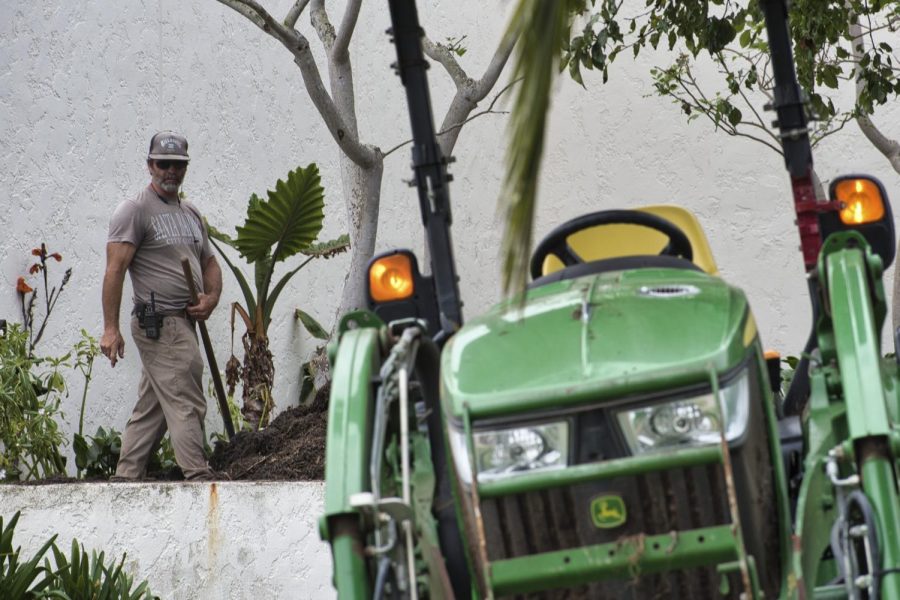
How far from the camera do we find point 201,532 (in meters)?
7.65

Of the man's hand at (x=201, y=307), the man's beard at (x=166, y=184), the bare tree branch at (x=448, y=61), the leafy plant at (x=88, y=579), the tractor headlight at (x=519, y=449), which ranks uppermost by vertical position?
the bare tree branch at (x=448, y=61)

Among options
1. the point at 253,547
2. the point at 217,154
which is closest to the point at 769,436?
the point at 253,547

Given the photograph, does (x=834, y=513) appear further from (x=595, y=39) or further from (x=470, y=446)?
(x=595, y=39)

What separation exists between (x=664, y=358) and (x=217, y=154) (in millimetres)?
7282

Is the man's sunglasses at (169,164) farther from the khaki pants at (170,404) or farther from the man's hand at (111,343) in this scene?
the man's hand at (111,343)

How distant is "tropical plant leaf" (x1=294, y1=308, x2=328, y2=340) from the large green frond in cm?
802

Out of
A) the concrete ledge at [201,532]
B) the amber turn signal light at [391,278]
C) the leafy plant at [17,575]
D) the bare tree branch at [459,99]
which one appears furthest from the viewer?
the bare tree branch at [459,99]

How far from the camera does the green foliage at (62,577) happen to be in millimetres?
6812

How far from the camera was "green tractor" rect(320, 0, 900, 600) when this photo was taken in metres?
3.37

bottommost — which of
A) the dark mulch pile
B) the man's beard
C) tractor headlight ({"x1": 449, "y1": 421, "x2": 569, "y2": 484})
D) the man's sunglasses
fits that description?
the dark mulch pile

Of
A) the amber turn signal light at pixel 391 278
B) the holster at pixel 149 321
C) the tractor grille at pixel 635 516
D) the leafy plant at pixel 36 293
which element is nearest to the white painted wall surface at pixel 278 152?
the leafy plant at pixel 36 293

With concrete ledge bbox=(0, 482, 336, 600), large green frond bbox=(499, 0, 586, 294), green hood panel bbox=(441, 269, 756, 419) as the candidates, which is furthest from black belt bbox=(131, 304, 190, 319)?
large green frond bbox=(499, 0, 586, 294)

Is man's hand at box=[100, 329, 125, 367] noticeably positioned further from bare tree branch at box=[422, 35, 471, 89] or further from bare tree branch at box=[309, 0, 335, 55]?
bare tree branch at box=[422, 35, 471, 89]

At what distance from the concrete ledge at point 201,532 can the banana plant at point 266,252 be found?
1920 millimetres
